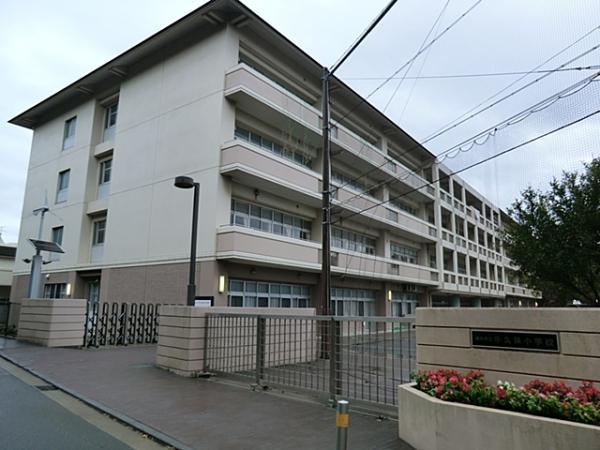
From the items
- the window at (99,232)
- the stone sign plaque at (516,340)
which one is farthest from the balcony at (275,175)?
the stone sign plaque at (516,340)

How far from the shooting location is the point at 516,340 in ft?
15.6

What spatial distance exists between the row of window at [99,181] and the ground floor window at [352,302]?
13119 millimetres

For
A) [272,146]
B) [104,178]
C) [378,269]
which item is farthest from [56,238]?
[378,269]

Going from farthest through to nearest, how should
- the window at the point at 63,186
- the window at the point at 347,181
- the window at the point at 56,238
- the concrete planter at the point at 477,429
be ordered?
the window at the point at 347,181 → the window at the point at 63,186 → the window at the point at 56,238 → the concrete planter at the point at 477,429

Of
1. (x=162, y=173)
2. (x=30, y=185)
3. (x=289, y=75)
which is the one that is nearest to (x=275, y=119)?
(x=289, y=75)

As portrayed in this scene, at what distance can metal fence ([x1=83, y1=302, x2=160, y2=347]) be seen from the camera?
14227mm

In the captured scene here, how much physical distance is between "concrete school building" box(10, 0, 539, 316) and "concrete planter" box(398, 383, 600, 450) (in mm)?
10012

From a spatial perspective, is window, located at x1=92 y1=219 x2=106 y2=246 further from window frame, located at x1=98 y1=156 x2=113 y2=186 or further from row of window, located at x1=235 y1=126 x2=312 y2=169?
row of window, located at x1=235 y1=126 x2=312 y2=169

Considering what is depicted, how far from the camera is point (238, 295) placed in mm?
17141

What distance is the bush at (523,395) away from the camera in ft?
12.2

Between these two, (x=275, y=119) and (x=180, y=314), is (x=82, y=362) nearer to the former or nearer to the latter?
(x=180, y=314)

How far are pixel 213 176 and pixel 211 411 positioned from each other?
11.2 meters

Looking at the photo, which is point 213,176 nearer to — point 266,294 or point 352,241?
point 266,294

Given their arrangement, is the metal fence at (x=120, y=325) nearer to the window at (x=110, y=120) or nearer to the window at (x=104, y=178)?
the window at (x=104, y=178)
